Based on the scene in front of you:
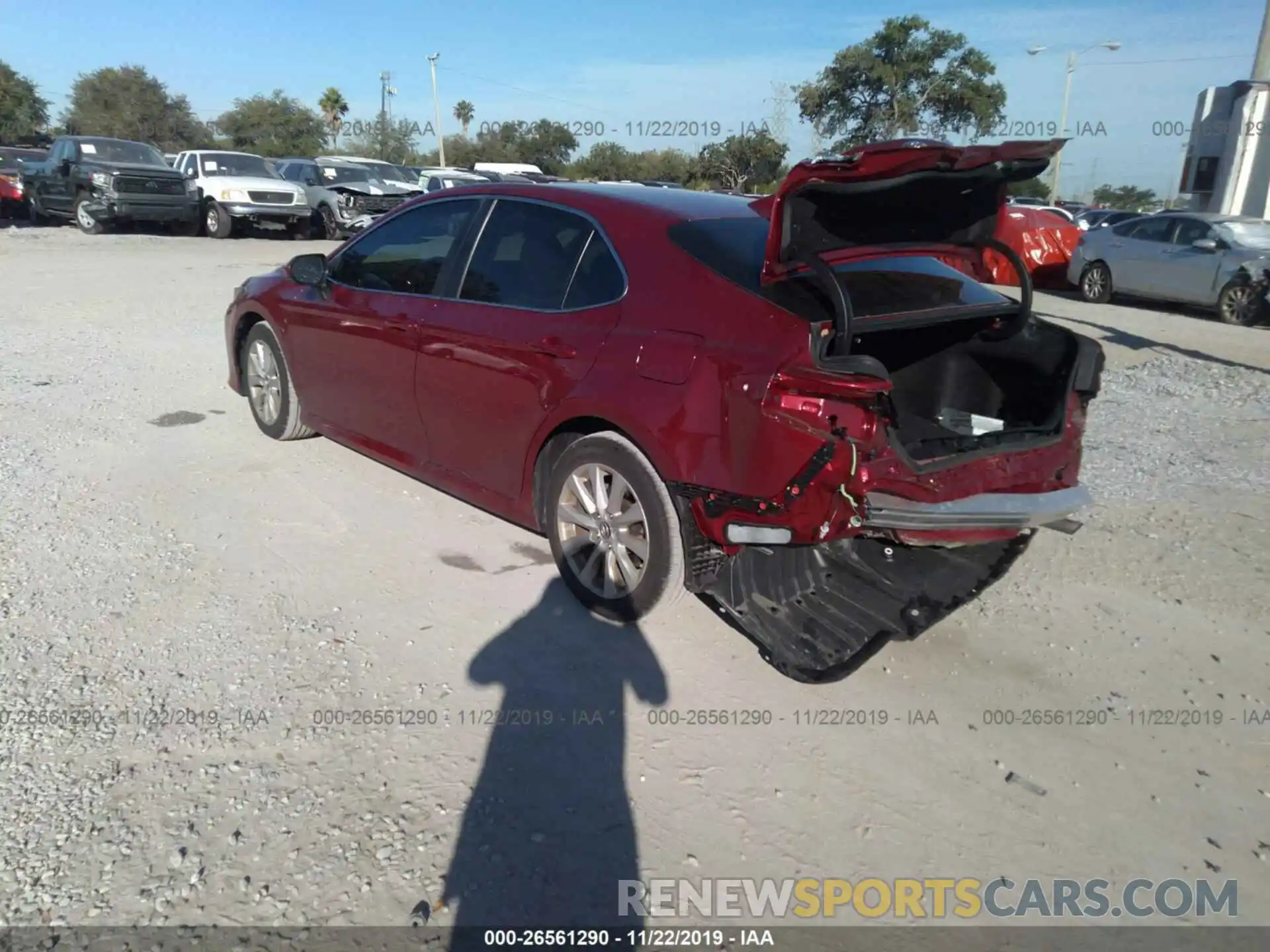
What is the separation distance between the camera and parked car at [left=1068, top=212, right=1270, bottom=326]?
13.7 meters

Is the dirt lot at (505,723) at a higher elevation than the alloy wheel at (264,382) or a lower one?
lower

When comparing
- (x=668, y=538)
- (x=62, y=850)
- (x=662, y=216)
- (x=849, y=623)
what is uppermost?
(x=662, y=216)

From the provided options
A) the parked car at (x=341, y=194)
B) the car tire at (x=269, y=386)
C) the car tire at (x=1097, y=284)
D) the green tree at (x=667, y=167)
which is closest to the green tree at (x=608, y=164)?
the green tree at (x=667, y=167)

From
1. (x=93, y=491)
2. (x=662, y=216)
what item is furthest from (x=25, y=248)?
(x=662, y=216)

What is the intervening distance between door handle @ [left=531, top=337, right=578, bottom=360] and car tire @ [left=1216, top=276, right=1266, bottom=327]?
43.1 feet

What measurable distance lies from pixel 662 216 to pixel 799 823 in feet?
7.88

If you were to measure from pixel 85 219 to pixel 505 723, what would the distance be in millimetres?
21723

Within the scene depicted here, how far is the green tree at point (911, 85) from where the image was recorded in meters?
37.5

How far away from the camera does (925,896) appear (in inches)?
105

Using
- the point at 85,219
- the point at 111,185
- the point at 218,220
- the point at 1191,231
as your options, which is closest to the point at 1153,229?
the point at 1191,231

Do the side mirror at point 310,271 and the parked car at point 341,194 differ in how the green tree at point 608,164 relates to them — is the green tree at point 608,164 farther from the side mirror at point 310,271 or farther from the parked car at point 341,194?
the side mirror at point 310,271

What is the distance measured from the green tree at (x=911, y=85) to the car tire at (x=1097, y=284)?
2270 cm

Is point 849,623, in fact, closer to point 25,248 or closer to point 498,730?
point 498,730

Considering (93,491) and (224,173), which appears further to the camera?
(224,173)
